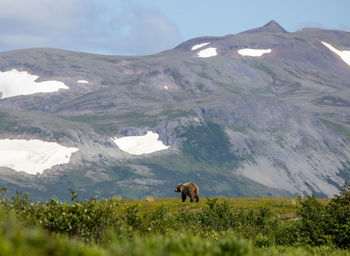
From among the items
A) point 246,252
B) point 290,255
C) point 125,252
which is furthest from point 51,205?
point 125,252

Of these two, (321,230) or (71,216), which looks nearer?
(71,216)

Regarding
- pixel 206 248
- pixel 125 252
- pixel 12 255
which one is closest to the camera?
pixel 12 255

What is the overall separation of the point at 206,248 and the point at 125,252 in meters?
2.63

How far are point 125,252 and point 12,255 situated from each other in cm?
215

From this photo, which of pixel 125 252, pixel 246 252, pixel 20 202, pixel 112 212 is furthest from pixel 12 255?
pixel 20 202

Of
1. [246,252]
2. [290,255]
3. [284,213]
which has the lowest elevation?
[284,213]

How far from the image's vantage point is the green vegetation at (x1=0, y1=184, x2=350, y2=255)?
318 inches

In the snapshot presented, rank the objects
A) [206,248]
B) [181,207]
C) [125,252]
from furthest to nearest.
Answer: [181,207] < [206,248] < [125,252]

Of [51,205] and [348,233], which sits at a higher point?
[51,205]

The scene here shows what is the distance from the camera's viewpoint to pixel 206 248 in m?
10.3

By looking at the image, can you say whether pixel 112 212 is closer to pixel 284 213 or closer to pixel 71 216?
pixel 71 216

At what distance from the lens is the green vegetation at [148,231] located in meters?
8.08

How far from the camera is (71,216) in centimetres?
1981

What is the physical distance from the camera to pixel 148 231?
21469 millimetres
